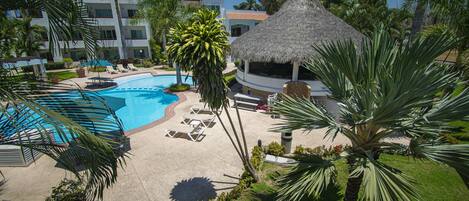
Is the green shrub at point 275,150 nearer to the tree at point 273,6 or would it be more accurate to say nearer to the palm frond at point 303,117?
the palm frond at point 303,117

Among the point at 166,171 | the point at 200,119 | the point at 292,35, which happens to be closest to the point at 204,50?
the point at 166,171

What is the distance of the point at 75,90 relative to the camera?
3.51 metres

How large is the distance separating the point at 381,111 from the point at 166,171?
7.42 meters

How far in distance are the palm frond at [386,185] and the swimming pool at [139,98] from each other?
13359 millimetres

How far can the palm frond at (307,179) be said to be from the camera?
422cm

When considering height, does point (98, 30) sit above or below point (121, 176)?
above

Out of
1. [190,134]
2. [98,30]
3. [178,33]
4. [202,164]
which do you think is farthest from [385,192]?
[190,134]

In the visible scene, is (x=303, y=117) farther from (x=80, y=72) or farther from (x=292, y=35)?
(x=80, y=72)

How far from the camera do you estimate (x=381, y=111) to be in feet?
13.0

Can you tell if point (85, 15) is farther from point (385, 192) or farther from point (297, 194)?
point (385, 192)

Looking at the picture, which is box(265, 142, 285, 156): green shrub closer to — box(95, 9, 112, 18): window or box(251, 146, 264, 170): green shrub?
box(251, 146, 264, 170): green shrub

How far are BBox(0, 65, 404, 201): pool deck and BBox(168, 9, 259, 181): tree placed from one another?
112 inches

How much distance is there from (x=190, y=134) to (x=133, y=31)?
31256 mm

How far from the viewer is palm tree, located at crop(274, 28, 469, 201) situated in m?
3.68
